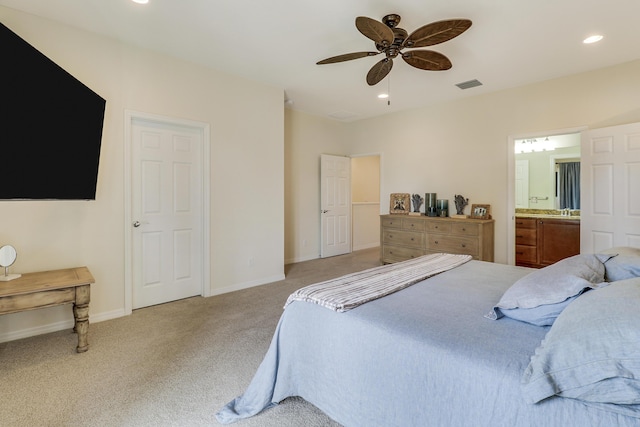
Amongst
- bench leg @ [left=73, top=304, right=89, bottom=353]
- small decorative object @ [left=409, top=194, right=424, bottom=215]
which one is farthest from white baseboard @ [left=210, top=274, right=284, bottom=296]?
small decorative object @ [left=409, top=194, right=424, bottom=215]

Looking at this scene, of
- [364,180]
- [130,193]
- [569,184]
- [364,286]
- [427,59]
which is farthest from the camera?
[364,180]

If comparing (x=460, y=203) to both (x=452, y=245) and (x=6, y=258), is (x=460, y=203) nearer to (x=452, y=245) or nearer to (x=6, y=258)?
(x=452, y=245)

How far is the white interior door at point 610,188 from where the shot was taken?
10.6 feet

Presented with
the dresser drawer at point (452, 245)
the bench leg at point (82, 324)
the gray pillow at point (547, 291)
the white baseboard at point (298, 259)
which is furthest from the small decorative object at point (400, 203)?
the bench leg at point (82, 324)

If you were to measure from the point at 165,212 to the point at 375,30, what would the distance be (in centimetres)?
277

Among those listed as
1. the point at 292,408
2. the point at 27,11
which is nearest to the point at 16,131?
the point at 27,11

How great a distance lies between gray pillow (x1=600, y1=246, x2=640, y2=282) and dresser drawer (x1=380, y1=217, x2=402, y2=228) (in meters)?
3.37

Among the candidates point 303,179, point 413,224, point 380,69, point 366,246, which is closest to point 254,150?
point 303,179

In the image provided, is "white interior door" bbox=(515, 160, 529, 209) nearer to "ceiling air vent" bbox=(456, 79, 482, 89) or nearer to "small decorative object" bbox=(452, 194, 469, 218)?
"small decorative object" bbox=(452, 194, 469, 218)

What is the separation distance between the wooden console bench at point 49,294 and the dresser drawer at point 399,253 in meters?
4.09

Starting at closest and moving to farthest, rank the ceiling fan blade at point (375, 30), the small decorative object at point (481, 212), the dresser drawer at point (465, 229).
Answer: the ceiling fan blade at point (375, 30), the dresser drawer at point (465, 229), the small decorative object at point (481, 212)

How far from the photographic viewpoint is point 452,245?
14.5 feet

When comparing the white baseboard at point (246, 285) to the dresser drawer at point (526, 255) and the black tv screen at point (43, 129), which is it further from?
the dresser drawer at point (526, 255)

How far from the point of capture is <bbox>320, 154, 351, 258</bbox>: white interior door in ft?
19.2
